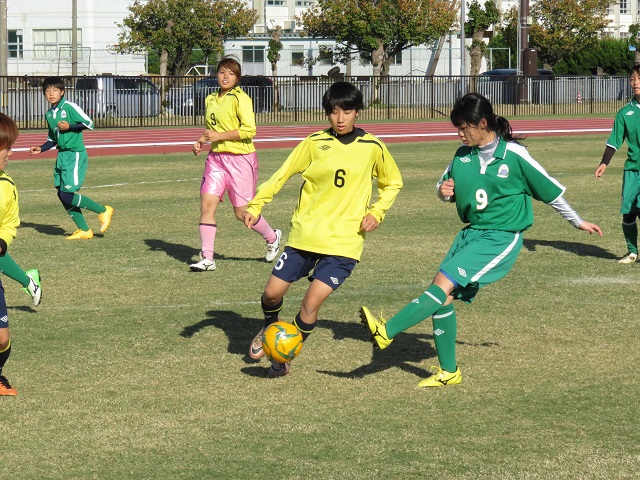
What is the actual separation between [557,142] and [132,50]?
1362 inches

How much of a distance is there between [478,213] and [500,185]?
0.23 m

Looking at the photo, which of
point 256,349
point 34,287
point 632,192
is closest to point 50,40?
point 632,192

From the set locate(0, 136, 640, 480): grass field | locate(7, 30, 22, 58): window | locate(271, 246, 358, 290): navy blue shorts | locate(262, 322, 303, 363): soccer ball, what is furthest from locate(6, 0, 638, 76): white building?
locate(262, 322, 303, 363): soccer ball

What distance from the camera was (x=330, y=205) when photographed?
698cm

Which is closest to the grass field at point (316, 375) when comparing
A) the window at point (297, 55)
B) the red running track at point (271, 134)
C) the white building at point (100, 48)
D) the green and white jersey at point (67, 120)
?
the green and white jersey at point (67, 120)

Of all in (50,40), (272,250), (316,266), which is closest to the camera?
(316,266)

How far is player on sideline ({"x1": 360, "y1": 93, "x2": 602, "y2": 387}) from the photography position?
675 cm

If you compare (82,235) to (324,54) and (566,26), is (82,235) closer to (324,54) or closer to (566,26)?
(324,54)

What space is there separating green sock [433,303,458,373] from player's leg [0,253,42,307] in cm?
342

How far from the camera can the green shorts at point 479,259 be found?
679 cm

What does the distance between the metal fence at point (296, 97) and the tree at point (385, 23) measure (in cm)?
1108

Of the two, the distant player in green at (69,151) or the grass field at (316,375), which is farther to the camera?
the distant player in green at (69,151)

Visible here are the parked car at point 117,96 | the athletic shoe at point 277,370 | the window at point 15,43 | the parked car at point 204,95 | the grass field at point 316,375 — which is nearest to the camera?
the grass field at point 316,375

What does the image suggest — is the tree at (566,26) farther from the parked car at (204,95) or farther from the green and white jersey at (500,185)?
the green and white jersey at (500,185)
